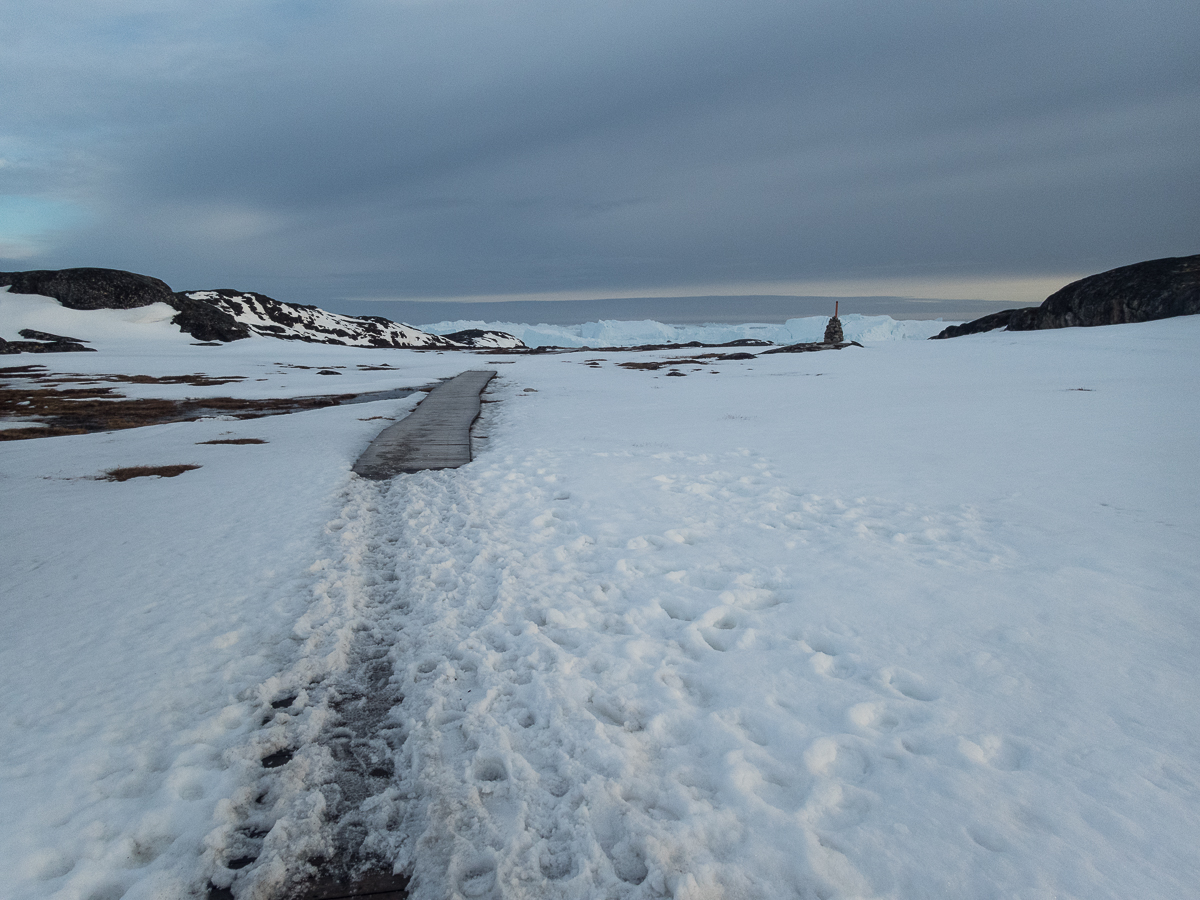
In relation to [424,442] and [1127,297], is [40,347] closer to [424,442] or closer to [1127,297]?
[424,442]

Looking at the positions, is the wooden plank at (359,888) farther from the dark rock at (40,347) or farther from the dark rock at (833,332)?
the dark rock at (40,347)

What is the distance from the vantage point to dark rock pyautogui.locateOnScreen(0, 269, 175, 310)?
76250 millimetres

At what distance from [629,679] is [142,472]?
37.5ft

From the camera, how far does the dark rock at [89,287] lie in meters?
76.2

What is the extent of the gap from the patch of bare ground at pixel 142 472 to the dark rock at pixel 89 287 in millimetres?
91106

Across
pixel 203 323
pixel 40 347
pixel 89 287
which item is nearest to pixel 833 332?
pixel 40 347

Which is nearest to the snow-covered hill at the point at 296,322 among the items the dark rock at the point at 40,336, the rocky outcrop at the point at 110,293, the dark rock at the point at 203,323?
the dark rock at the point at 203,323

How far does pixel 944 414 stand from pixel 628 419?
8628 mm

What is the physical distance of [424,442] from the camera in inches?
533

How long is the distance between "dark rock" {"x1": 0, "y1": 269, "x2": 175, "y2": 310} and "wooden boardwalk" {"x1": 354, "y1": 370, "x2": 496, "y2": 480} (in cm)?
8625

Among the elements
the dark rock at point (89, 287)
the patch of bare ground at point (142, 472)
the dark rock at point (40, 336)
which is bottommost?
the patch of bare ground at point (142, 472)

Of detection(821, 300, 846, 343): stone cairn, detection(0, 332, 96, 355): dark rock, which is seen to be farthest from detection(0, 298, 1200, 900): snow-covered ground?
detection(0, 332, 96, 355): dark rock

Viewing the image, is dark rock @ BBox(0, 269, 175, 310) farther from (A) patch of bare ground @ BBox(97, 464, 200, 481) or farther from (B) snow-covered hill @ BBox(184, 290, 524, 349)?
(A) patch of bare ground @ BBox(97, 464, 200, 481)

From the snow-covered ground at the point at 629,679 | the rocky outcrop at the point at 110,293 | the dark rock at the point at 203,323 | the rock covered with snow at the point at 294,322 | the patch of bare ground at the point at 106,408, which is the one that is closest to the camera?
the snow-covered ground at the point at 629,679
